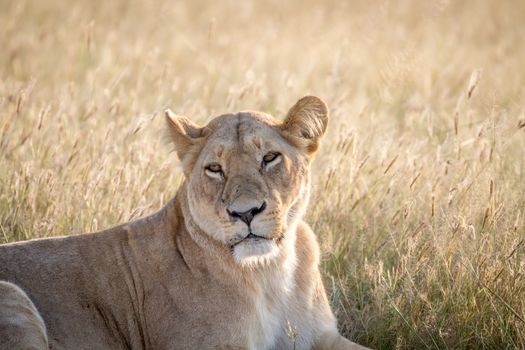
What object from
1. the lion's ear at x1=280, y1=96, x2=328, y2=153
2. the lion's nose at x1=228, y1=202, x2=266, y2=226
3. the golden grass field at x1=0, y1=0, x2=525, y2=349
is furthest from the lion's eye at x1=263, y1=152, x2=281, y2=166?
the golden grass field at x1=0, y1=0, x2=525, y2=349

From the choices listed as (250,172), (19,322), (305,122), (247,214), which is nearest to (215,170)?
(250,172)

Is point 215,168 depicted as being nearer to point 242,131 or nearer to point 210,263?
point 242,131

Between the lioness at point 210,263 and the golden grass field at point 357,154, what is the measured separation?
63 cm

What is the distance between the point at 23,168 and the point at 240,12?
9.34 m

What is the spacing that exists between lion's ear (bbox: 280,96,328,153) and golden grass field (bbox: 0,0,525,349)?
0.89 m

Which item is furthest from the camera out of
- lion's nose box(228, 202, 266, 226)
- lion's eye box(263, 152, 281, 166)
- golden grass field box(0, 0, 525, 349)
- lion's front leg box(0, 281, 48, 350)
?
golden grass field box(0, 0, 525, 349)

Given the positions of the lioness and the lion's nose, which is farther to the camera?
the lioness

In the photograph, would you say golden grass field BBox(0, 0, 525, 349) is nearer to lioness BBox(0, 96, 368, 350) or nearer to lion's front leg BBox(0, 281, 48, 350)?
lioness BBox(0, 96, 368, 350)

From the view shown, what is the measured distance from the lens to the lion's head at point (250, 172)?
4.63 meters

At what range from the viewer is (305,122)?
200 inches

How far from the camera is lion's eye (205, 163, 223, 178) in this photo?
488cm

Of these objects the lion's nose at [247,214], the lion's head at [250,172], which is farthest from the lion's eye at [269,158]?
the lion's nose at [247,214]

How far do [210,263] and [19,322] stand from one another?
1075 millimetres

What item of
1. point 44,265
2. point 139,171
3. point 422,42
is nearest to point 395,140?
point 139,171
